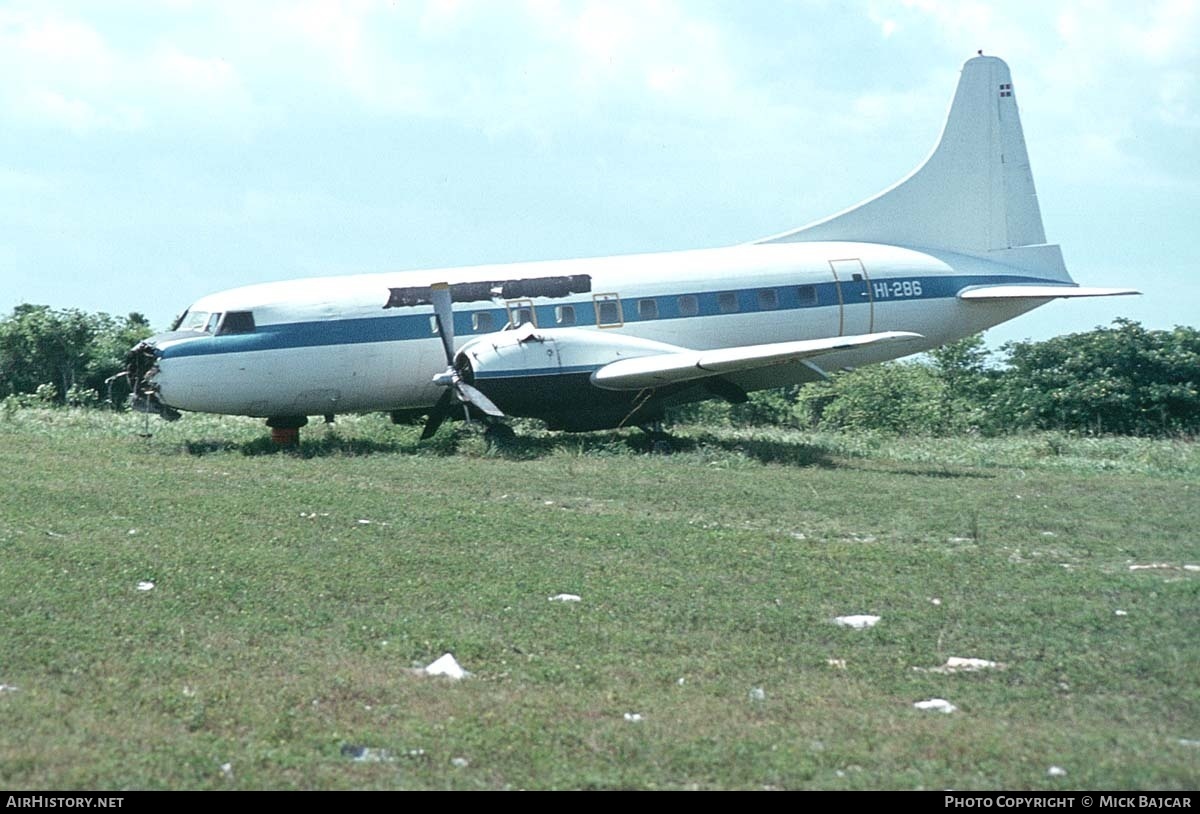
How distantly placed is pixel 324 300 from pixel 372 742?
1656 cm

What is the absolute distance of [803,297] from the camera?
82.2ft

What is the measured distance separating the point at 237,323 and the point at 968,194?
15118 mm

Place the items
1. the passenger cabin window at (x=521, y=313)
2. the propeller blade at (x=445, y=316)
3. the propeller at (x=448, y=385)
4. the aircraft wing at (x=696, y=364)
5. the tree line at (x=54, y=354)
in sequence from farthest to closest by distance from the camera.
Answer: the tree line at (x=54, y=354)
the passenger cabin window at (x=521, y=313)
the propeller blade at (x=445, y=316)
the propeller at (x=448, y=385)
the aircraft wing at (x=696, y=364)

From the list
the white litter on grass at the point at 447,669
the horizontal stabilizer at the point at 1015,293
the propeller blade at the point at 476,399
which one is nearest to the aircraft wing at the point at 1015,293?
the horizontal stabilizer at the point at 1015,293

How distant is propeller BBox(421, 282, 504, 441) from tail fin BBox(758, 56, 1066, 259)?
736cm

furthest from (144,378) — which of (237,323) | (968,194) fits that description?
(968,194)

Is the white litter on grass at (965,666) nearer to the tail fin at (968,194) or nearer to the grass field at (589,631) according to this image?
the grass field at (589,631)

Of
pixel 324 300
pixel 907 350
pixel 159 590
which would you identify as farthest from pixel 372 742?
pixel 907 350

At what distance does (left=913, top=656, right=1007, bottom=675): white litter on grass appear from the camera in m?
9.13

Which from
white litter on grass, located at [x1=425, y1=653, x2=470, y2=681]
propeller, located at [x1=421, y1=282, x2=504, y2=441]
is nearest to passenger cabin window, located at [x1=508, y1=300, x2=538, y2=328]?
propeller, located at [x1=421, y1=282, x2=504, y2=441]

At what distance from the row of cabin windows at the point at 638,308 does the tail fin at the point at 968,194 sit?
7.64 ft

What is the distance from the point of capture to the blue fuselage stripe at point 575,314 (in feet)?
74.2

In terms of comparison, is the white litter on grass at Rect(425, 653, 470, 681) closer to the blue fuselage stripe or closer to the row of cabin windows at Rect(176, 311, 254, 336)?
the blue fuselage stripe
